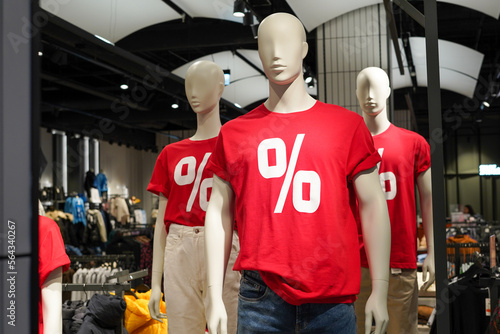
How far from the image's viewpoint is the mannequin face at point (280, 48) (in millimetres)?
1918

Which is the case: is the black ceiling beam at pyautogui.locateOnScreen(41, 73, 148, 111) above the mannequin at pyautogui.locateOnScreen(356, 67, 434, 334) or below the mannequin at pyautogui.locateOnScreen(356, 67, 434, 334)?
above

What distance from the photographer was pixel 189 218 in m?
2.77

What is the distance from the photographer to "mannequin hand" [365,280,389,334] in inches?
69.8

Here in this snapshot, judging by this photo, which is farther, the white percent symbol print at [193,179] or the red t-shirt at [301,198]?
the white percent symbol print at [193,179]

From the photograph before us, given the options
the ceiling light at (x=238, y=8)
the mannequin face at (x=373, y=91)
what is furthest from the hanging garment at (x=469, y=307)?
the ceiling light at (x=238, y=8)

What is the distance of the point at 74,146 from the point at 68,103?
2.35 metres

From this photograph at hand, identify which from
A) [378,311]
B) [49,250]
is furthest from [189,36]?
[378,311]

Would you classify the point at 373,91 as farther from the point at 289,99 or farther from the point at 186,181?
the point at 289,99

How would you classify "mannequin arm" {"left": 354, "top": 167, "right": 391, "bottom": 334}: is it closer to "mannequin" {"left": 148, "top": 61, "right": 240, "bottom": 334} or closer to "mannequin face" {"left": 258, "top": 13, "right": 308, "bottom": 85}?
"mannequin face" {"left": 258, "top": 13, "right": 308, "bottom": 85}

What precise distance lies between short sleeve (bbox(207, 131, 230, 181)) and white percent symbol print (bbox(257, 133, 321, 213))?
15 cm

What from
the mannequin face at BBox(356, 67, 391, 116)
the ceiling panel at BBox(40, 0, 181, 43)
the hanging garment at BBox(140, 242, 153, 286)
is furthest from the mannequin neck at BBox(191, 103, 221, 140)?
the hanging garment at BBox(140, 242, 153, 286)

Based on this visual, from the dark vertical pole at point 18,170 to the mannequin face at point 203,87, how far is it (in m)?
1.54

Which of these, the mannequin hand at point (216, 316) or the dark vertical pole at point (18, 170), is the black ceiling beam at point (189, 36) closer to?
the mannequin hand at point (216, 316)

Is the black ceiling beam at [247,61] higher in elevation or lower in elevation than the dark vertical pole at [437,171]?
higher
